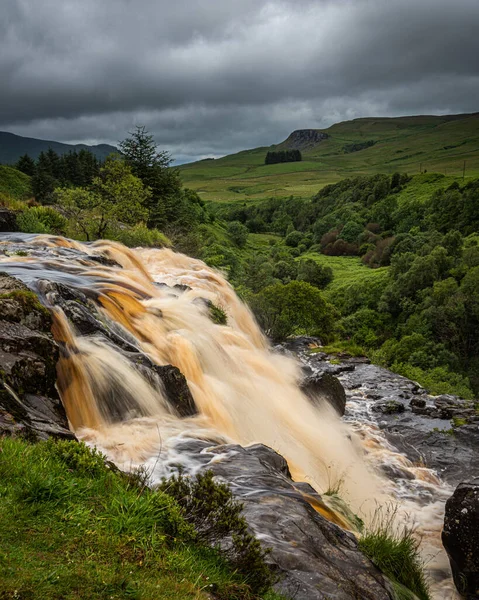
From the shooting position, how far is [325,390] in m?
18.3

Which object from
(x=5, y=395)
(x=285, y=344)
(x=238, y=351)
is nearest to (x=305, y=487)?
(x=5, y=395)

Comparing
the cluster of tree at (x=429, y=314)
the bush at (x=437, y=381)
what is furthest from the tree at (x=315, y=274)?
the bush at (x=437, y=381)

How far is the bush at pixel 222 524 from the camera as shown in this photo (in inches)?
182

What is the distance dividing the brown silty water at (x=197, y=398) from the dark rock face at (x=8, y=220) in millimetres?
4420

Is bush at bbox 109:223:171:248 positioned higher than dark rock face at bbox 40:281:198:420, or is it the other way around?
bush at bbox 109:223:171:248

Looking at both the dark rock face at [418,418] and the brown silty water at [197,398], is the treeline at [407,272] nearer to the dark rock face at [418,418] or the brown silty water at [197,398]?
the dark rock face at [418,418]

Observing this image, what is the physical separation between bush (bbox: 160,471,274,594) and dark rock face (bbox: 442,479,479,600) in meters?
5.24

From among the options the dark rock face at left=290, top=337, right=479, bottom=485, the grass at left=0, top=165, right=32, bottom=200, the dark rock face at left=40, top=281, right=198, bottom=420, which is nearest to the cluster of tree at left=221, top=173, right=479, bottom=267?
the grass at left=0, top=165, right=32, bottom=200

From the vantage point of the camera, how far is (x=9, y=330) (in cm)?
836

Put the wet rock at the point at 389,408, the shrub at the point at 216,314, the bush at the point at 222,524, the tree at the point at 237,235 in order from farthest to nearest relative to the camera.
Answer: the tree at the point at 237,235, the wet rock at the point at 389,408, the shrub at the point at 216,314, the bush at the point at 222,524

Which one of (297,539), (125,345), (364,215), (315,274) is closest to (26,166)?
(315,274)

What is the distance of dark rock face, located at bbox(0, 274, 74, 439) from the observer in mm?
6508

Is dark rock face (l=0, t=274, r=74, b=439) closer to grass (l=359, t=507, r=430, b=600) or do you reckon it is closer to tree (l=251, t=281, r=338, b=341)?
grass (l=359, t=507, r=430, b=600)

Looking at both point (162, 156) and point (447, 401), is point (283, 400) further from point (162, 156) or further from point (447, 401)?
point (162, 156)
